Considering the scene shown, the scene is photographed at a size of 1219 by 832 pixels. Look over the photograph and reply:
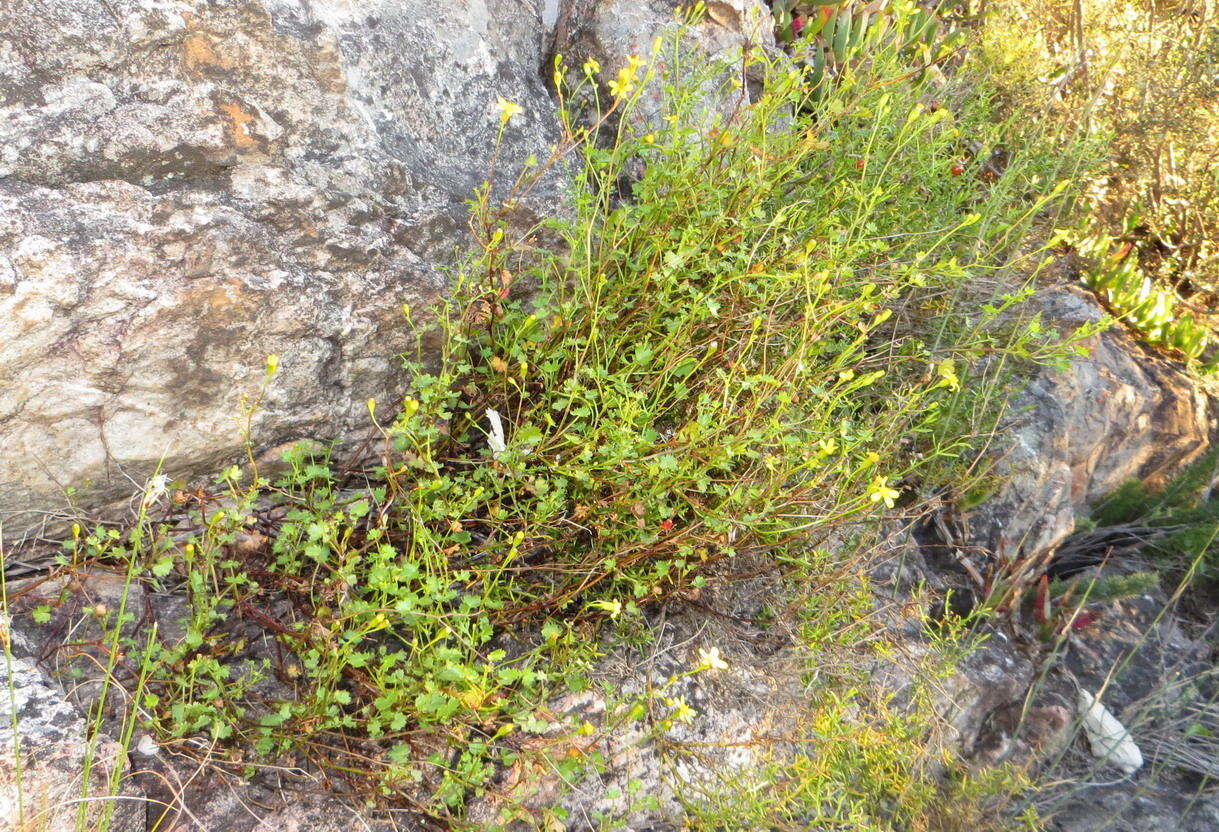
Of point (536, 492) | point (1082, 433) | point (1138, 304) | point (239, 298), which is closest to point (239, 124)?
point (239, 298)

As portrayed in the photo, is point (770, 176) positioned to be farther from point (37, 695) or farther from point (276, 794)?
point (37, 695)

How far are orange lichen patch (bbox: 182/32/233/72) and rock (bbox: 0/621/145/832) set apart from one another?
154cm

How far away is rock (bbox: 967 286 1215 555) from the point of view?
375 cm

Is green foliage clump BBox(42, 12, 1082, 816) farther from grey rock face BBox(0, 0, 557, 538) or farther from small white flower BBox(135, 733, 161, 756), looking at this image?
grey rock face BBox(0, 0, 557, 538)

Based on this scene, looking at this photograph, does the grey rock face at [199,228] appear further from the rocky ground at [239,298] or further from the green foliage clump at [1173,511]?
the green foliage clump at [1173,511]

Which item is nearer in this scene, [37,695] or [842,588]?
[37,695]

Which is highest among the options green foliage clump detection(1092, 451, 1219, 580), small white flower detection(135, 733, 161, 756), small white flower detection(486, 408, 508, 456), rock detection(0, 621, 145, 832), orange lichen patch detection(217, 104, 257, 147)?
orange lichen patch detection(217, 104, 257, 147)

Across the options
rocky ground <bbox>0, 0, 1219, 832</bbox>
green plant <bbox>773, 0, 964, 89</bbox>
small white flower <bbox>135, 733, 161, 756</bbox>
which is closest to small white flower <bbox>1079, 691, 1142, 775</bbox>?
rocky ground <bbox>0, 0, 1219, 832</bbox>

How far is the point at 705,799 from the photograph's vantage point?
7.80ft

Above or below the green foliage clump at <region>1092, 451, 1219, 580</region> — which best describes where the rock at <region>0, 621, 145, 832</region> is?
below

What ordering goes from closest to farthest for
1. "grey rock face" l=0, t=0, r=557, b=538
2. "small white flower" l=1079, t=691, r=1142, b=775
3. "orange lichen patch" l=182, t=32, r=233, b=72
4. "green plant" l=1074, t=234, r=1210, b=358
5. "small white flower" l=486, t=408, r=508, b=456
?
"grey rock face" l=0, t=0, r=557, b=538
"small white flower" l=486, t=408, r=508, b=456
"orange lichen patch" l=182, t=32, r=233, b=72
"small white flower" l=1079, t=691, r=1142, b=775
"green plant" l=1074, t=234, r=1210, b=358

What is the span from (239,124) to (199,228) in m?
0.34

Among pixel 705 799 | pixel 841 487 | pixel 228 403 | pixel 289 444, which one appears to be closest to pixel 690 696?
pixel 705 799

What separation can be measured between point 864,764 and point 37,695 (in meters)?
2.11
